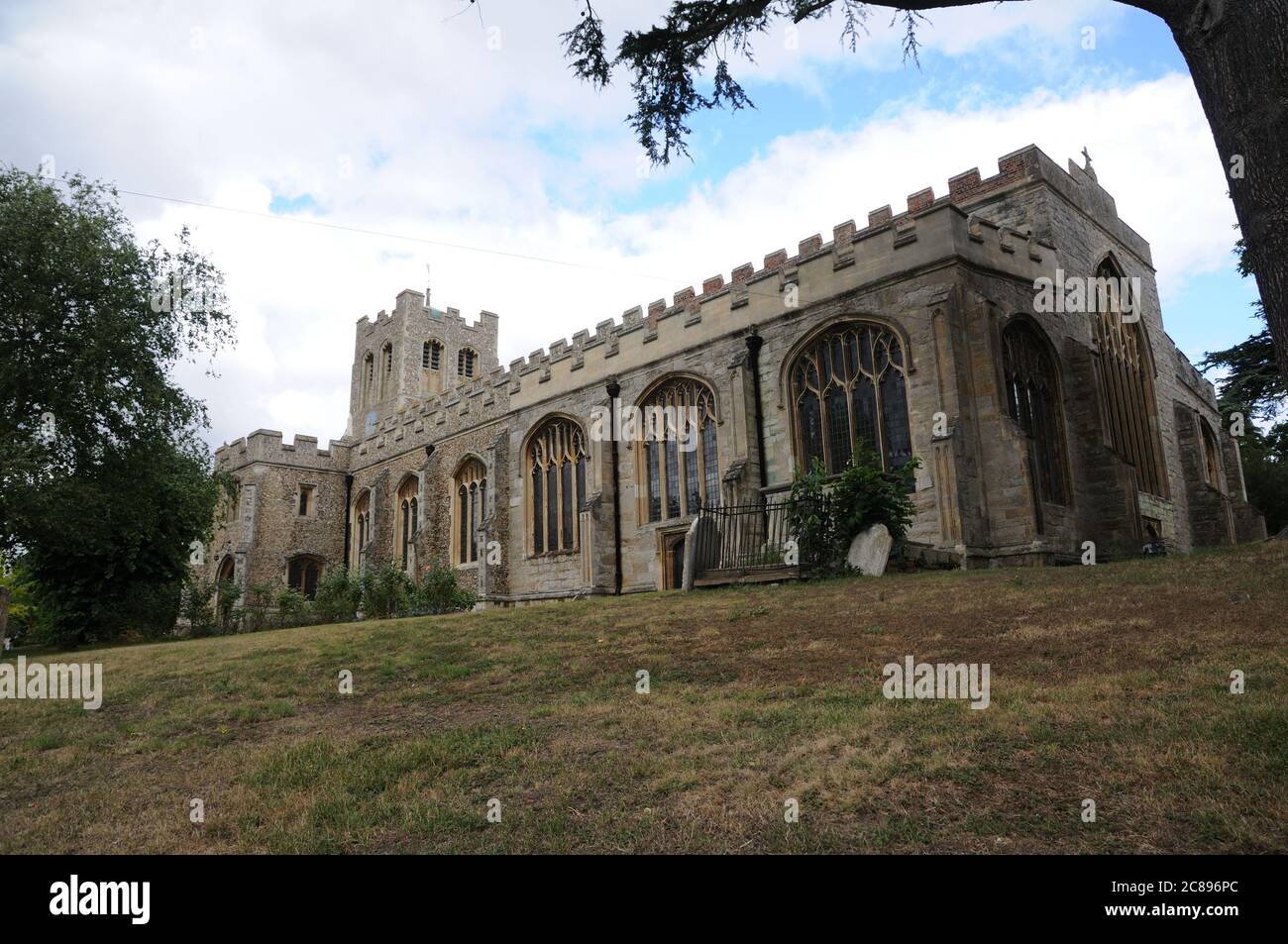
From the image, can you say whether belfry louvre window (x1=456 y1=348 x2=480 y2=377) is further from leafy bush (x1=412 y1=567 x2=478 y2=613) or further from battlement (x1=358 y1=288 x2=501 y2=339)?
leafy bush (x1=412 y1=567 x2=478 y2=613)

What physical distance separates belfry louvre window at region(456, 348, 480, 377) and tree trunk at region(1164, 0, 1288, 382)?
44.0 metres

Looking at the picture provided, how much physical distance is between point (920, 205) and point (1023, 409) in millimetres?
6114

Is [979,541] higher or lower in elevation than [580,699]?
higher

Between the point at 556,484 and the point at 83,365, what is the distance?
1118cm

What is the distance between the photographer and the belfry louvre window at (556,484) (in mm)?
22438

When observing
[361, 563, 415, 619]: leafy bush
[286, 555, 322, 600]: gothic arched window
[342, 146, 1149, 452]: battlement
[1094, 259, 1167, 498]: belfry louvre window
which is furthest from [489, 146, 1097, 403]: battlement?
[286, 555, 322, 600]: gothic arched window

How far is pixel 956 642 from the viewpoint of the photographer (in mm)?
7070

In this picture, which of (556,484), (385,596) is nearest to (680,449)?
(556,484)

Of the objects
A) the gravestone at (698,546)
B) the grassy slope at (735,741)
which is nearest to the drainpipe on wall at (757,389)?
the gravestone at (698,546)

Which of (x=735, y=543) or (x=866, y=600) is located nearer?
A: (x=866, y=600)
